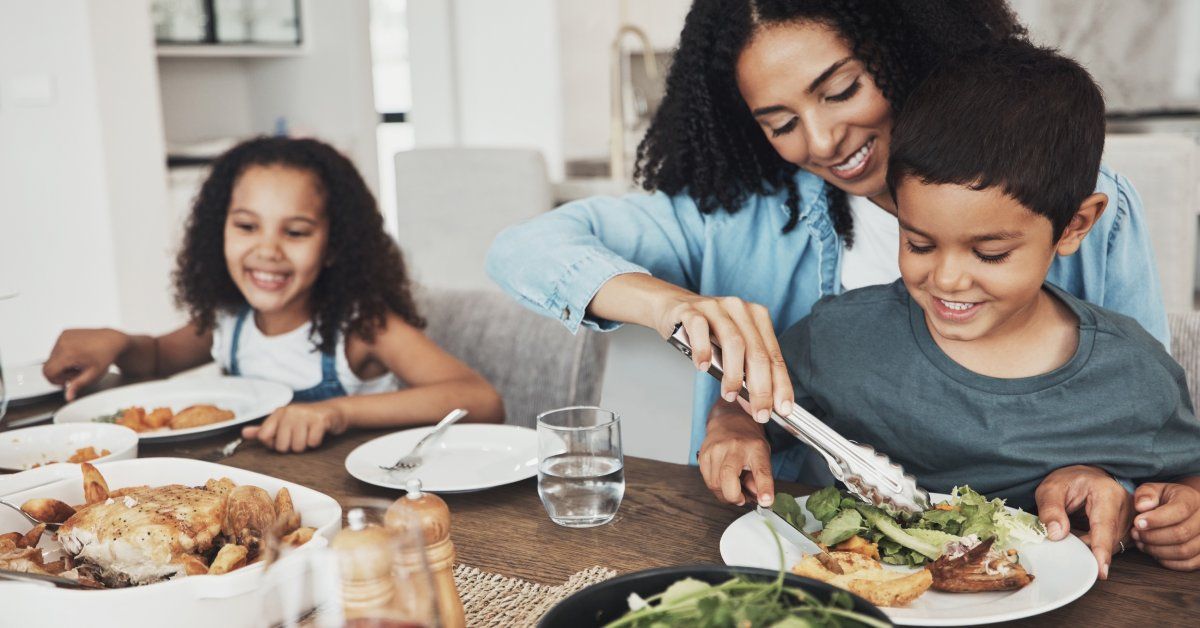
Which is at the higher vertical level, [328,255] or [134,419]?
[328,255]

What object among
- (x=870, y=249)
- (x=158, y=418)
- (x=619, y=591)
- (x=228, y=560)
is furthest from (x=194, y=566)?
(x=870, y=249)

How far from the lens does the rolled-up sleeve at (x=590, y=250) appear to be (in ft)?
4.25

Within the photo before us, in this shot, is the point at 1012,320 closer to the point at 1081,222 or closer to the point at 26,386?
the point at 1081,222

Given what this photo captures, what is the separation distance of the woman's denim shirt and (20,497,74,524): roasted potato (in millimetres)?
621

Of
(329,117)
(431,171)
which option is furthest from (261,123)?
(431,171)

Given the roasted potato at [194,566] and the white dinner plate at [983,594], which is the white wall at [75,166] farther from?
the white dinner plate at [983,594]

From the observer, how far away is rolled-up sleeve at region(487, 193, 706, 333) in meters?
1.29

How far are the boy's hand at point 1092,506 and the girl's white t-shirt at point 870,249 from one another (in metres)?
0.50

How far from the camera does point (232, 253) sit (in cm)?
189

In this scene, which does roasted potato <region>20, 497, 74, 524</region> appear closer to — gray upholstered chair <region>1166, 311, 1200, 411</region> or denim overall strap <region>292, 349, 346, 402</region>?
denim overall strap <region>292, 349, 346, 402</region>

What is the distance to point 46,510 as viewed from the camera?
90cm

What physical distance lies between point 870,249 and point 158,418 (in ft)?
3.36

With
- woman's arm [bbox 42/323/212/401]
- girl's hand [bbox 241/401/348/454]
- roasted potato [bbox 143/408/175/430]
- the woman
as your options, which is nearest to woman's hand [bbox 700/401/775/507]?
the woman

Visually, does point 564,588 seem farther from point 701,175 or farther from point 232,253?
point 232,253
